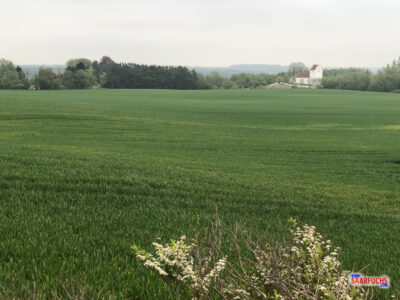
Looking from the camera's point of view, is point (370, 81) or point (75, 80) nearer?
point (75, 80)

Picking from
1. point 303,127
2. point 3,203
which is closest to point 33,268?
point 3,203

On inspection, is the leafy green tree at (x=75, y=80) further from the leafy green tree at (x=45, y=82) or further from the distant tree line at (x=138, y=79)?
the leafy green tree at (x=45, y=82)

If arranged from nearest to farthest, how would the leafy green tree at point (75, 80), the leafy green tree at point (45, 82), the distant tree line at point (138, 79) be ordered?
1. the leafy green tree at point (45, 82)
2. the distant tree line at point (138, 79)
3. the leafy green tree at point (75, 80)

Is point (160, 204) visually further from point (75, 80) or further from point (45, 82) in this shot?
point (75, 80)

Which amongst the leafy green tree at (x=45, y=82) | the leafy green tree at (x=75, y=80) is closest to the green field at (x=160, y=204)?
the leafy green tree at (x=45, y=82)

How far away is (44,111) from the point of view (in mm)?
39344

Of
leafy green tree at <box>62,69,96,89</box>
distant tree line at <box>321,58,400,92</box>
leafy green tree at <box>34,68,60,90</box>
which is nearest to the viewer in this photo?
leafy green tree at <box>34,68,60,90</box>

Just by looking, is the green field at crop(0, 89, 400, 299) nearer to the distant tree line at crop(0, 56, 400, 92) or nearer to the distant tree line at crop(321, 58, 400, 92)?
the distant tree line at crop(0, 56, 400, 92)

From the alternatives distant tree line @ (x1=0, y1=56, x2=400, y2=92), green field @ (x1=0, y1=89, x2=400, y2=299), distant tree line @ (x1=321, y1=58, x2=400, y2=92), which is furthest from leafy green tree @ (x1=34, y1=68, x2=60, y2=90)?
distant tree line @ (x1=321, y1=58, x2=400, y2=92)

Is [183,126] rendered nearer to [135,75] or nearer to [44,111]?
[44,111]

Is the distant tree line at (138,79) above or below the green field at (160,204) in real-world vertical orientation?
above

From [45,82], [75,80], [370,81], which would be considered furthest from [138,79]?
[370,81]

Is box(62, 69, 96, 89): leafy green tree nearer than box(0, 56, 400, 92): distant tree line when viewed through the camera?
No

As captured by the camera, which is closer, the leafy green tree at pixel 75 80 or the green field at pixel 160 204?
the green field at pixel 160 204
